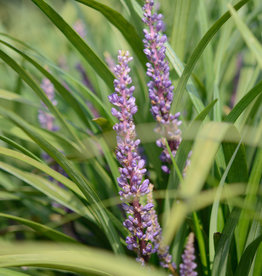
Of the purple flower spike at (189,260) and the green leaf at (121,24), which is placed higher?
the green leaf at (121,24)

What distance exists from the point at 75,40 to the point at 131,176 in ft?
1.98

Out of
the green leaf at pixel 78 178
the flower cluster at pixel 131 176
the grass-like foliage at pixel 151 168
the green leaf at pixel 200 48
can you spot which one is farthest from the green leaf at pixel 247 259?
the green leaf at pixel 200 48

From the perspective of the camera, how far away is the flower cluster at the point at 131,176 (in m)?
1.02

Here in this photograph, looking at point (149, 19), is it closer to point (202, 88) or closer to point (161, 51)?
point (161, 51)

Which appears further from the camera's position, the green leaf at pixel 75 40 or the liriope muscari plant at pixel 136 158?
the green leaf at pixel 75 40

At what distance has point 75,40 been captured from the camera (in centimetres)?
136

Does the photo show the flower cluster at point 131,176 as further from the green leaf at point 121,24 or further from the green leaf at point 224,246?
the green leaf at point 121,24

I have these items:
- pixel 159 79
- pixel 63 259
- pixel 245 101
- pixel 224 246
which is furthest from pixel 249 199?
pixel 63 259

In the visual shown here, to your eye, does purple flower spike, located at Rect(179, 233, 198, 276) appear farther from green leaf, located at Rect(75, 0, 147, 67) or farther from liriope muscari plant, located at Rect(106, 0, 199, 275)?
green leaf, located at Rect(75, 0, 147, 67)

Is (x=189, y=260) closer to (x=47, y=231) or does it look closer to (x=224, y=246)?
(x=224, y=246)

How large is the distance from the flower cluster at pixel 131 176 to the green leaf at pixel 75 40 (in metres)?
0.33

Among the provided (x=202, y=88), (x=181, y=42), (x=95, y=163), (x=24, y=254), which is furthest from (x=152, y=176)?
(x=24, y=254)

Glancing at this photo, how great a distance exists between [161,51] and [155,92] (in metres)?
0.14

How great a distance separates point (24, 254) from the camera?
2.87ft
